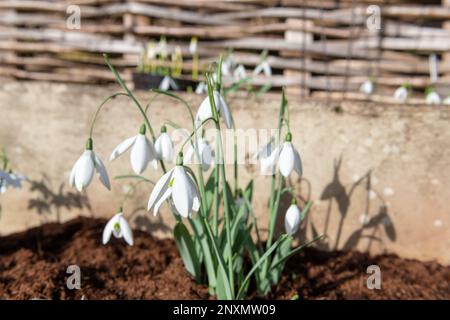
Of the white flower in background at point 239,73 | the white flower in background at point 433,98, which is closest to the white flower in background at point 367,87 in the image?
the white flower in background at point 433,98

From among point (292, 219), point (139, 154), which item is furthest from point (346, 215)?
point (139, 154)

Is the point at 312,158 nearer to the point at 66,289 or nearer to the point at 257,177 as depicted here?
the point at 257,177

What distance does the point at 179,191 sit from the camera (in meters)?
1.03

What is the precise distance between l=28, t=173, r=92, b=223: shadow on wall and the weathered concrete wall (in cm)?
2

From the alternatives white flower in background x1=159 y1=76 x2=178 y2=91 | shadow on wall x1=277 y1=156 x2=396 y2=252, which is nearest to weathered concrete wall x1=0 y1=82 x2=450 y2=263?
shadow on wall x1=277 y1=156 x2=396 y2=252

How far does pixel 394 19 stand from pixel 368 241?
148 centimetres

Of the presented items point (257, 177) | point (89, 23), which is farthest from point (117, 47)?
point (257, 177)

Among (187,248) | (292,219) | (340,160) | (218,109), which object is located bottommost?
(187,248)

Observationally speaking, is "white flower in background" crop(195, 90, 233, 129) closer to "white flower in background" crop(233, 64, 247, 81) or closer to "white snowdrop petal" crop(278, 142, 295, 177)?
"white snowdrop petal" crop(278, 142, 295, 177)

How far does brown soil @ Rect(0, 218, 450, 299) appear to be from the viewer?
1.50 m

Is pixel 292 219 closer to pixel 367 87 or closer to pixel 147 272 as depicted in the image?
pixel 147 272

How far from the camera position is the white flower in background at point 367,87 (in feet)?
8.35

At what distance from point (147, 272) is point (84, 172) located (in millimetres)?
602

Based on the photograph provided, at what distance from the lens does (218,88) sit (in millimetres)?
1256
